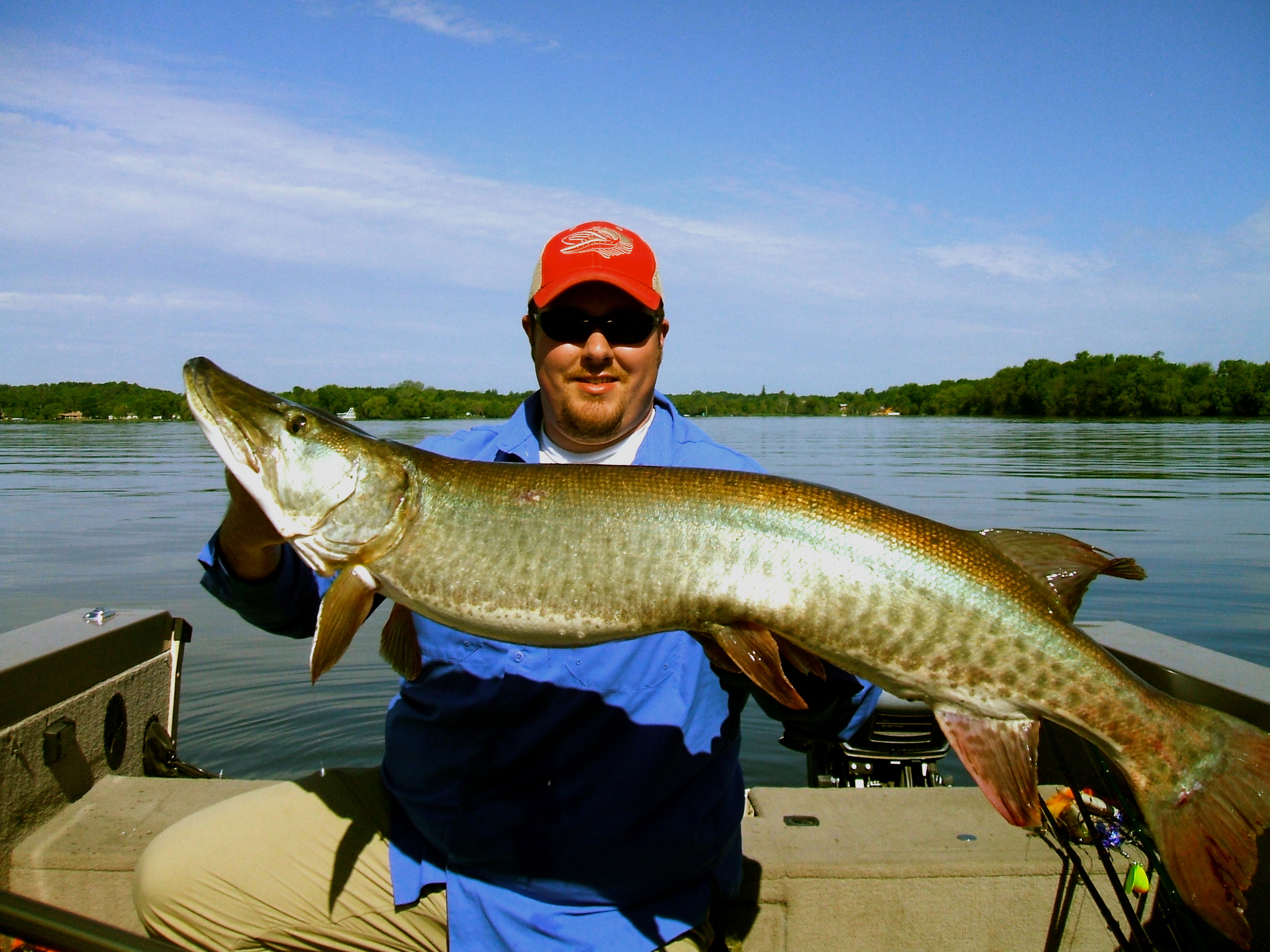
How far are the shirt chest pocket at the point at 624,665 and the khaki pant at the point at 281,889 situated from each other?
71 centimetres

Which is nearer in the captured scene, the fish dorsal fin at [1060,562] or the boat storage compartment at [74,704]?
the fish dorsal fin at [1060,562]

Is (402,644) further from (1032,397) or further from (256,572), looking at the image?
(1032,397)

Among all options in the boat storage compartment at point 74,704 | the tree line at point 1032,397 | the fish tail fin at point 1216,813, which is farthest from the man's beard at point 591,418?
the tree line at point 1032,397

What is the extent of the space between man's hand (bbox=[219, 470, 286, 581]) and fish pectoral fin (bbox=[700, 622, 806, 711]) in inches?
46.8

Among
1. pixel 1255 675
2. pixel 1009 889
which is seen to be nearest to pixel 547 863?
pixel 1009 889

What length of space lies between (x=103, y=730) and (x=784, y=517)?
2.92 m

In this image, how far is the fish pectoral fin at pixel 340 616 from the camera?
6.95 ft

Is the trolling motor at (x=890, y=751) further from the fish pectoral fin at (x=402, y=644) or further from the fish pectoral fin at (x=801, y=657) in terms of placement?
the fish pectoral fin at (x=402, y=644)

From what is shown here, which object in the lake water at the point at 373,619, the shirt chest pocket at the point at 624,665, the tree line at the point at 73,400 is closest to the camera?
the shirt chest pocket at the point at 624,665

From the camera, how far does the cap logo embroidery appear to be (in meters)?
3.13

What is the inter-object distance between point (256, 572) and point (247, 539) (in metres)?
0.14

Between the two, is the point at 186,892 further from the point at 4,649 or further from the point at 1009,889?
the point at 1009,889

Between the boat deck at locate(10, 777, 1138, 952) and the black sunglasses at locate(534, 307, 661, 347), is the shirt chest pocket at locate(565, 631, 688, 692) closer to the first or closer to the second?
the boat deck at locate(10, 777, 1138, 952)

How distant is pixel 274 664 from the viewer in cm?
818
